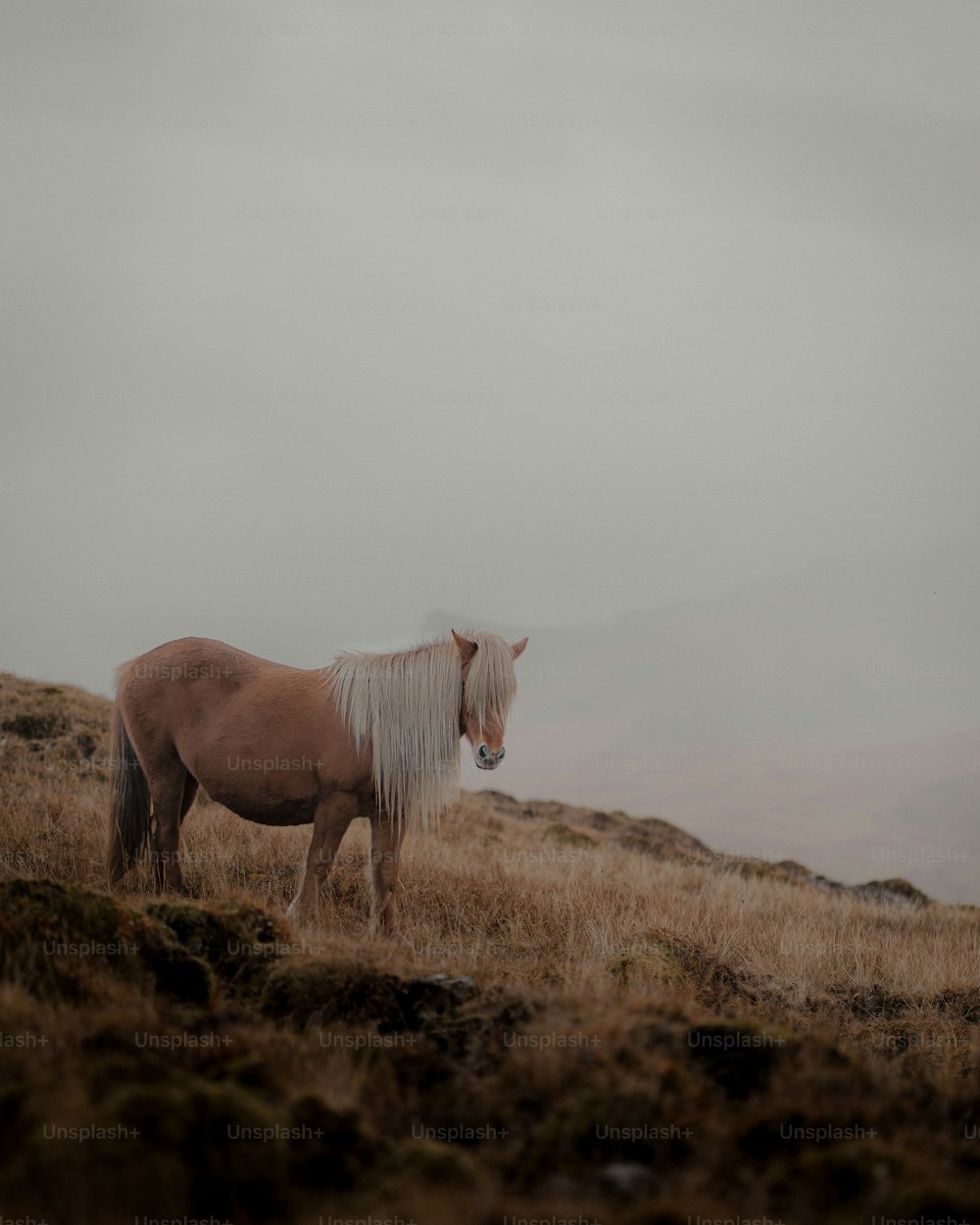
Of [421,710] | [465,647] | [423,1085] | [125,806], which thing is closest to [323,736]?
[421,710]

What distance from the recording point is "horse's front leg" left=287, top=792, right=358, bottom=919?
790 cm

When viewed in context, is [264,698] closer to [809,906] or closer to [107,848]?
[107,848]

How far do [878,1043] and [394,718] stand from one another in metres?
4.54

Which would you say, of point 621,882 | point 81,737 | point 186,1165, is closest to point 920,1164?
point 186,1165

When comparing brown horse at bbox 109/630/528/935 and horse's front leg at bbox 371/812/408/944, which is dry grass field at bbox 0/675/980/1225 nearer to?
horse's front leg at bbox 371/812/408/944

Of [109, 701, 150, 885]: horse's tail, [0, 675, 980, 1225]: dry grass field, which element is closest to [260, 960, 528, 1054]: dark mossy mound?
[0, 675, 980, 1225]: dry grass field

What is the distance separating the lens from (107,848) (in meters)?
8.89

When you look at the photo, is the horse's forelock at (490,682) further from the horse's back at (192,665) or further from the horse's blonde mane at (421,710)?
the horse's back at (192,665)

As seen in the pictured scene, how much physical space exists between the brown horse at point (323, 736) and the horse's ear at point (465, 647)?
12 millimetres

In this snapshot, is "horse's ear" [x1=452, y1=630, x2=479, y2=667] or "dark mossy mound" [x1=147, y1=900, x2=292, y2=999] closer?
"dark mossy mound" [x1=147, y1=900, x2=292, y2=999]

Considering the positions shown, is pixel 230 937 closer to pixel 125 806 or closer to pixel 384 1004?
pixel 384 1004

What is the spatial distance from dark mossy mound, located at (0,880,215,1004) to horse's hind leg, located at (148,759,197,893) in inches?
123

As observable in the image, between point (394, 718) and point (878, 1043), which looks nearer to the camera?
point (878, 1043)

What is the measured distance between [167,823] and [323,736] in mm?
1788
